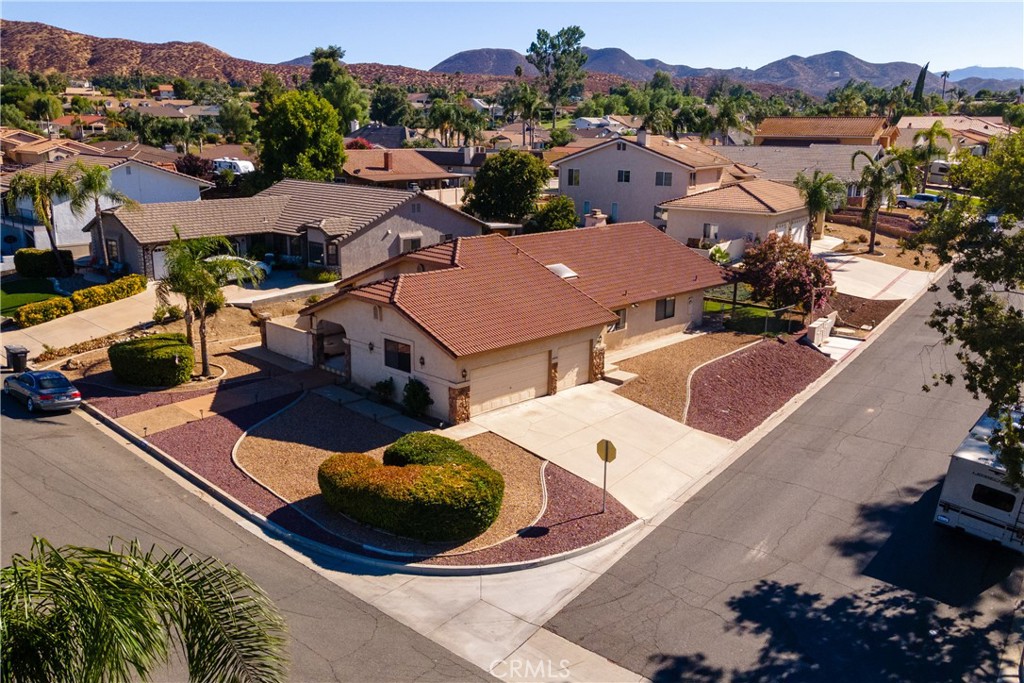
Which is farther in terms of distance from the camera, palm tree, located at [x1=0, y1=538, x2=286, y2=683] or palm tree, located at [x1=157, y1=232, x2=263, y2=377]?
palm tree, located at [x1=157, y1=232, x2=263, y2=377]

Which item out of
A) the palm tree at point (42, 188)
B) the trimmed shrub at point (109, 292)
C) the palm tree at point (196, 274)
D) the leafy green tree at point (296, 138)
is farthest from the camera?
the leafy green tree at point (296, 138)

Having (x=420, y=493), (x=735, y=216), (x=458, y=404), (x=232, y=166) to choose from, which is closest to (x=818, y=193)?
(x=735, y=216)

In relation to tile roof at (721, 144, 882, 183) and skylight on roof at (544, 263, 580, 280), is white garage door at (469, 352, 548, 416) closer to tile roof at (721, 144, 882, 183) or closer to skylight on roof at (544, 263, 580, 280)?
skylight on roof at (544, 263, 580, 280)

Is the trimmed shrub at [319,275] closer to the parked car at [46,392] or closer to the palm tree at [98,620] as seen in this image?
the parked car at [46,392]

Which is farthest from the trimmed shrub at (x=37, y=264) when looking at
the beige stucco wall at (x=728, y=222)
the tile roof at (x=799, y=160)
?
the tile roof at (x=799, y=160)

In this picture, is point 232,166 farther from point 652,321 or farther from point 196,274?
point 652,321

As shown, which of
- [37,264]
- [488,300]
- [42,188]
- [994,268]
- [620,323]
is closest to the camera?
[994,268]

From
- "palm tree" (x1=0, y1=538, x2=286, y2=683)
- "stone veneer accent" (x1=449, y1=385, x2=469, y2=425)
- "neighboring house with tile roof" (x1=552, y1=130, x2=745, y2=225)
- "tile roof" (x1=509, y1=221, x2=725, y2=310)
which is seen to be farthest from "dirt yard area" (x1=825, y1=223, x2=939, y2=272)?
"palm tree" (x1=0, y1=538, x2=286, y2=683)
